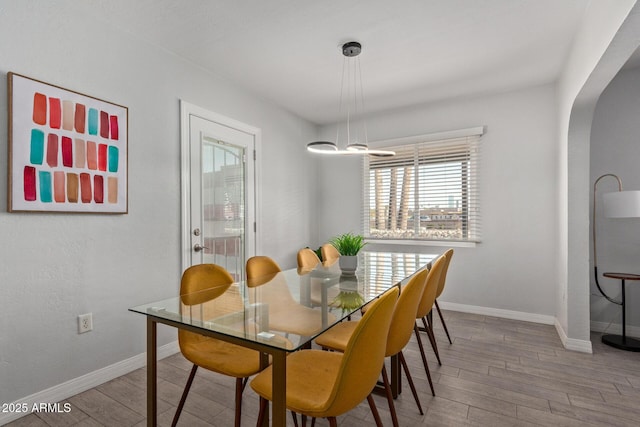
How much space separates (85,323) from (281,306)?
1.52m

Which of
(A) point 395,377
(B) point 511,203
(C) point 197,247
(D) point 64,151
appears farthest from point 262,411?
(B) point 511,203

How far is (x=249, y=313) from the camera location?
59.6 inches

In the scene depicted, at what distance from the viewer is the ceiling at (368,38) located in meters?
2.17

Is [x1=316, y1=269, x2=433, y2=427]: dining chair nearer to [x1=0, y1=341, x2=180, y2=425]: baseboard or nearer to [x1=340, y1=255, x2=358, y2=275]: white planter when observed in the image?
[x1=340, y1=255, x2=358, y2=275]: white planter

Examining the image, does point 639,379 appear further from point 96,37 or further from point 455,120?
point 96,37

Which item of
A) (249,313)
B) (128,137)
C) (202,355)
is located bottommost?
(202,355)

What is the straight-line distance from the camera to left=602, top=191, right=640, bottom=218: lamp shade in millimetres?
2480

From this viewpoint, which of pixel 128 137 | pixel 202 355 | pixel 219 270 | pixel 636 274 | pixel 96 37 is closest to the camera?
pixel 202 355

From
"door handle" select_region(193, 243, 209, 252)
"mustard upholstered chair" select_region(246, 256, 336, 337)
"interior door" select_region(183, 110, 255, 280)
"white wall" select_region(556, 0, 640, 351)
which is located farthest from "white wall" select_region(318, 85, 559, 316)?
"door handle" select_region(193, 243, 209, 252)

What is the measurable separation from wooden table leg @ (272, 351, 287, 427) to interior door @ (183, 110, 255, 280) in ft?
6.74

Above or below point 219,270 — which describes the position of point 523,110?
above

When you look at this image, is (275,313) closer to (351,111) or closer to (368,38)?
(368,38)

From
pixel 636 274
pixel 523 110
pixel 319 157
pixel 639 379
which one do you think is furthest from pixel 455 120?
pixel 639 379

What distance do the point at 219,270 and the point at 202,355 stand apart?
0.55m
